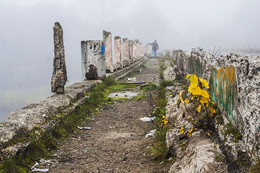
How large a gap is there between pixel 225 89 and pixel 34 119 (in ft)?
9.29

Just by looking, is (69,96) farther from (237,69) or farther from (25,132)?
(237,69)

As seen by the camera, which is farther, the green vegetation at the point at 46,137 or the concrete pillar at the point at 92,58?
the concrete pillar at the point at 92,58

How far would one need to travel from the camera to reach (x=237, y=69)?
2.50m

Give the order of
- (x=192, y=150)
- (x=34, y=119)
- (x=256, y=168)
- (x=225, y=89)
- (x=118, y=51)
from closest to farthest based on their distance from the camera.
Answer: (x=256, y=168)
(x=192, y=150)
(x=225, y=89)
(x=34, y=119)
(x=118, y=51)

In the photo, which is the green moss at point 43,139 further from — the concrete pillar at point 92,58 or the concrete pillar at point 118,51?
the concrete pillar at point 118,51

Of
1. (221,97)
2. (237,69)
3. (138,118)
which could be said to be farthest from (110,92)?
(237,69)

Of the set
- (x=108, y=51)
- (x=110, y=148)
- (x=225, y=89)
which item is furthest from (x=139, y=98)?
(x=108, y=51)

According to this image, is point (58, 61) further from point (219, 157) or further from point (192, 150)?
point (219, 157)

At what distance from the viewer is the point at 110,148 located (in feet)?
13.3

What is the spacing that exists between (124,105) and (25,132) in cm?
342

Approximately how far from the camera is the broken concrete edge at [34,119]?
3295mm

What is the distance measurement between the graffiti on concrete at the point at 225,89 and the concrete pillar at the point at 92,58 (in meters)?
A: 5.82

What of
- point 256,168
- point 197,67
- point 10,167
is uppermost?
point 197,67

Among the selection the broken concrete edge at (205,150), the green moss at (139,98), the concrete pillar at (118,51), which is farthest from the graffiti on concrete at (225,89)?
the concrete pillar at (118,51)
